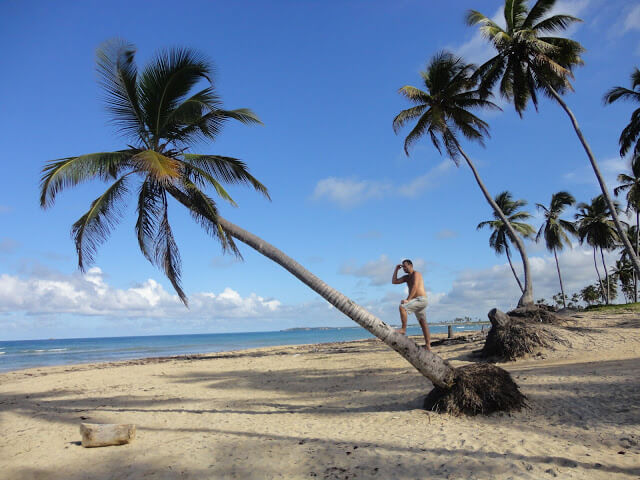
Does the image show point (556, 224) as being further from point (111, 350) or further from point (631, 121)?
point (111, 350)

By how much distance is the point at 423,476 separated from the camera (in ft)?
12.8

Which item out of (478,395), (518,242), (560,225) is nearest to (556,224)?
(560,225)

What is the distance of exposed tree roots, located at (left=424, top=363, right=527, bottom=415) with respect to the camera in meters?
5.59

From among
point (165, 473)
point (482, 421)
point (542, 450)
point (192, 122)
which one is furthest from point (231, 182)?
point (542, 450)

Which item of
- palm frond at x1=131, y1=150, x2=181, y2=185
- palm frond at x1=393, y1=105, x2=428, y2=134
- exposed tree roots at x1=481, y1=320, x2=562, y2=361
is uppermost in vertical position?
palm frond at x1=393, y1=105, x2=428, y2=134

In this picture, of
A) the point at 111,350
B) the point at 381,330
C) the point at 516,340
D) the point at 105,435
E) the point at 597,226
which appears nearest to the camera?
the point at 105,435

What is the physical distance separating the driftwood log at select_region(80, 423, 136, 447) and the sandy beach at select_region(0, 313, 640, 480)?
0.13 metres

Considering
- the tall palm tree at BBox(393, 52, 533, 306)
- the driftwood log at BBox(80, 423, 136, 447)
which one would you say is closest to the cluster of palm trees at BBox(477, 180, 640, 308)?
the tall palm tree at BBox(393, 52, 533, 306)

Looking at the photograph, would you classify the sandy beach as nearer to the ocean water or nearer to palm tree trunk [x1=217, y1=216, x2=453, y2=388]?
palm tree trunk [x1=217, y1=216, x2=453, y2=388]

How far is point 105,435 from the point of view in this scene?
5438mm

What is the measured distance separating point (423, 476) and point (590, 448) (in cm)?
184

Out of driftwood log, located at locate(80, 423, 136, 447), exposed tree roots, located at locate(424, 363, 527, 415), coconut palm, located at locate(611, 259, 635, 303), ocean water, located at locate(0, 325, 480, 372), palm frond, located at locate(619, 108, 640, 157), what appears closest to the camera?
driftwood log, located at locate(80, 423, 136, 447)

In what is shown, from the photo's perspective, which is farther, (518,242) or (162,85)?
(518,242)

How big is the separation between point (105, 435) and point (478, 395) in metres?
5.09
